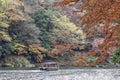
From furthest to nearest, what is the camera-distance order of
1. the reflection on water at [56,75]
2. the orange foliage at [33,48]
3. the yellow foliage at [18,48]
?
the orange foliage at [33,48] → the yellow foliage at [18,48] → the reflection on water at [56,75]

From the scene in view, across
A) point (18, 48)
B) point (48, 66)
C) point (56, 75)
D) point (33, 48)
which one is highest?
point (56, 75)

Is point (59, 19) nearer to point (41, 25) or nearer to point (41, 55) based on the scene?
point (41, 25)

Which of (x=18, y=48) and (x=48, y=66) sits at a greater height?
(x=18, y=48)

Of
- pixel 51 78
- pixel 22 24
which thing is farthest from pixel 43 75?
pixel 22 24

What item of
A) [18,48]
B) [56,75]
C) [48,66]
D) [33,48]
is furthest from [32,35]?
[56,75]

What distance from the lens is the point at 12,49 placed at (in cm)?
3828

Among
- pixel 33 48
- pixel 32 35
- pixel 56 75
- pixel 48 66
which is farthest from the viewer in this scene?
pixel 33 48

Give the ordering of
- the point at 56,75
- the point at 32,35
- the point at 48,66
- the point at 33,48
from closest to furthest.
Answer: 1. the point at 56,75
2. the point at 48,66
3. the point at 32,35
4. the point at 33,48

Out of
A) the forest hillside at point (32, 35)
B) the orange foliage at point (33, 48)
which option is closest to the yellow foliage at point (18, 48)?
the forest hillside at point (32, 35)

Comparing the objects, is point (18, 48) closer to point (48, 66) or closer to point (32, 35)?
point (32, 35)

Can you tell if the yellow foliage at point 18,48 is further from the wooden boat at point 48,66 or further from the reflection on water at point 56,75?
the reflection on water at point 56,75

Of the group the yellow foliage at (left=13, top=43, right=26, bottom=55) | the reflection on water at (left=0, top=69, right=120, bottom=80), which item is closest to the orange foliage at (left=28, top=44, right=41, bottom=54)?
the yellow foliage at (left=13, top=43, right=26, bottom=55)

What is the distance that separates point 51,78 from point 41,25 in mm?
16591

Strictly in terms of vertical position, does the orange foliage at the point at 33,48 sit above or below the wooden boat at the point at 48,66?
above
